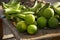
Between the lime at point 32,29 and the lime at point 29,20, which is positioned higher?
the lime at point 29,20

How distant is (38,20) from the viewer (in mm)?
956

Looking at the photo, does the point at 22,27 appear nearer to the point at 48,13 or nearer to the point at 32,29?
the point at 32,29

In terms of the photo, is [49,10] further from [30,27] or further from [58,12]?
[30,27]

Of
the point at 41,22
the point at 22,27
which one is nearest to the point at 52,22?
the point at 41,22

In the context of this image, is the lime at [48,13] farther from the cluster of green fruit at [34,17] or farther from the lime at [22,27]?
the lime at [22,27]

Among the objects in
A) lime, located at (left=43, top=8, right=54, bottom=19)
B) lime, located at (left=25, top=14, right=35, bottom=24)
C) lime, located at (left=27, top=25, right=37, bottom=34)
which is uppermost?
lime, located at (left=43, top=8, right=54, bottom=19)

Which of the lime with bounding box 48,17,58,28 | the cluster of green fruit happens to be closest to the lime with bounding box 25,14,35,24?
the cluster of green fruit

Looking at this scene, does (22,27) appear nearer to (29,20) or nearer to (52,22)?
(29,20)

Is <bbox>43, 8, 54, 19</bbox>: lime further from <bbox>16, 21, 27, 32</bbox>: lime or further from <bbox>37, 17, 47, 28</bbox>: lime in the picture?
<bbox>16, 21, 27, 32</bbox>: lime

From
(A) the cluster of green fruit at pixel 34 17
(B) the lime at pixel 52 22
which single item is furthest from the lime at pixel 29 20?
(B) the lime at pixel 52 22

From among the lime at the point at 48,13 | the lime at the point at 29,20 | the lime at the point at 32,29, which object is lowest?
the lime at the point at 32,29

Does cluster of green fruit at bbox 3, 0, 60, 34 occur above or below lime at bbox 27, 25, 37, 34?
above

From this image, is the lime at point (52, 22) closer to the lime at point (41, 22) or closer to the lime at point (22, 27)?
the lime at point (41, 22)

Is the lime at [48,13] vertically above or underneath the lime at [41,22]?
above
